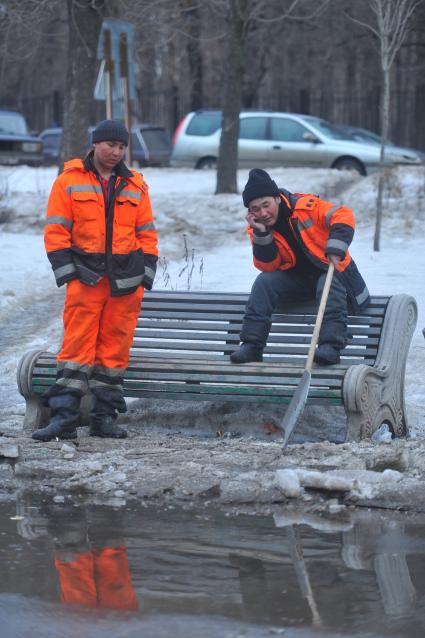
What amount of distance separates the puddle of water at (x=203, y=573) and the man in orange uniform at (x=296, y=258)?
1.75m

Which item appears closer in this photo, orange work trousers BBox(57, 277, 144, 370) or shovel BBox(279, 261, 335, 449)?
shovel BBox(279, 261, 335, 449)

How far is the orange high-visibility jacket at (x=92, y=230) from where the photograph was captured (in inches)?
245

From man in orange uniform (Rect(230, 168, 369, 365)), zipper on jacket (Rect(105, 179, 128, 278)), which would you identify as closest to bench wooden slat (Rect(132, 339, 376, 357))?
man in orange uniform (Rect(230, 168, 369, 365))

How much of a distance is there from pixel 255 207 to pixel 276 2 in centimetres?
2062

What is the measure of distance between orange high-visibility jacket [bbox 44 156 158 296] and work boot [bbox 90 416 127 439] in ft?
2.37

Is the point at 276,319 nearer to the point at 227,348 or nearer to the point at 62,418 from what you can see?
the point at 227,348

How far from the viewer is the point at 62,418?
637 centimetres

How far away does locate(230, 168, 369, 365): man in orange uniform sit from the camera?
647 centimetres

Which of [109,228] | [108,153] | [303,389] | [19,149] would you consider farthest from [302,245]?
[19,149]

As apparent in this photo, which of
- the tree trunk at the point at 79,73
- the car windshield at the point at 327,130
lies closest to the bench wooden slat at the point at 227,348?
the tree trunk at the point at 79,73

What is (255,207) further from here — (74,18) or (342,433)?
(74,18)

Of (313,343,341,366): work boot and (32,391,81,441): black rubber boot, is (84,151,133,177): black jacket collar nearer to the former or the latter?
(32,391,81,441): black rubber boot

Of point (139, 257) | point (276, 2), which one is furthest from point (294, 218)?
point (276, 2)

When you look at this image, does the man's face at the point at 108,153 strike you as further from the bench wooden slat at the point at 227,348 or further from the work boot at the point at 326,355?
the work boot at the point at 326,355
